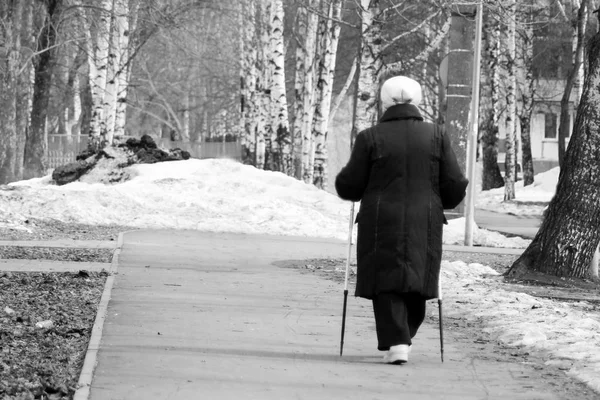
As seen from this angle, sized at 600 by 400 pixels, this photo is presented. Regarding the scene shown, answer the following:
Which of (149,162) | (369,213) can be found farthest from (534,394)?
(149,162)

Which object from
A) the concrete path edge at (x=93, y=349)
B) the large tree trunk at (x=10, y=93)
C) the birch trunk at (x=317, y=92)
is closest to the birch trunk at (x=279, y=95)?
the birch trunk at (x=317, y=92)

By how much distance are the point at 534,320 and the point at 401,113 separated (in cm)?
280

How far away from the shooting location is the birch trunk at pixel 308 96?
3978 centimetres

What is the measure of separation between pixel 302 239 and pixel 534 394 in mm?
12531

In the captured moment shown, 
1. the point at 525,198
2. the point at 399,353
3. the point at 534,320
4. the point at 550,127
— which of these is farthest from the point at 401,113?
the point at 550,127

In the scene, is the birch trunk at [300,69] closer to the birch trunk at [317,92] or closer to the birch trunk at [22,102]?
the birch trunk at [317,92]

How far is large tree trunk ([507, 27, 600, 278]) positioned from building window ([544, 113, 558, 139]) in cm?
6269

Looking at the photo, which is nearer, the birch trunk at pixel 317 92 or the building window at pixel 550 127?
the birch trunk at pixel 317 92

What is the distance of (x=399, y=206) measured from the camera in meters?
7.85

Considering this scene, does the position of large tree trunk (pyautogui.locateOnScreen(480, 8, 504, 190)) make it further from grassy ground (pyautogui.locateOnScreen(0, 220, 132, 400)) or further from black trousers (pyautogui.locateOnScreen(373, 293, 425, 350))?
black trousers (pyautogui.locateOnScreen(373, 293, 425, 350))

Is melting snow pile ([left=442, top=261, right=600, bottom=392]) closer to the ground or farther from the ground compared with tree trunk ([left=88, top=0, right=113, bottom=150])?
closer to the ground

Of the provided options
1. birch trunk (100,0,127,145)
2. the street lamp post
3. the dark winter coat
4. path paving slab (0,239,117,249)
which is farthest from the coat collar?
birch trunk (100,0,127,145)

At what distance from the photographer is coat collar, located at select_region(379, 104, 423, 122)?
796cm

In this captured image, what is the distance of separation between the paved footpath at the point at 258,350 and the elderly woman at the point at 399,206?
1.33ft
